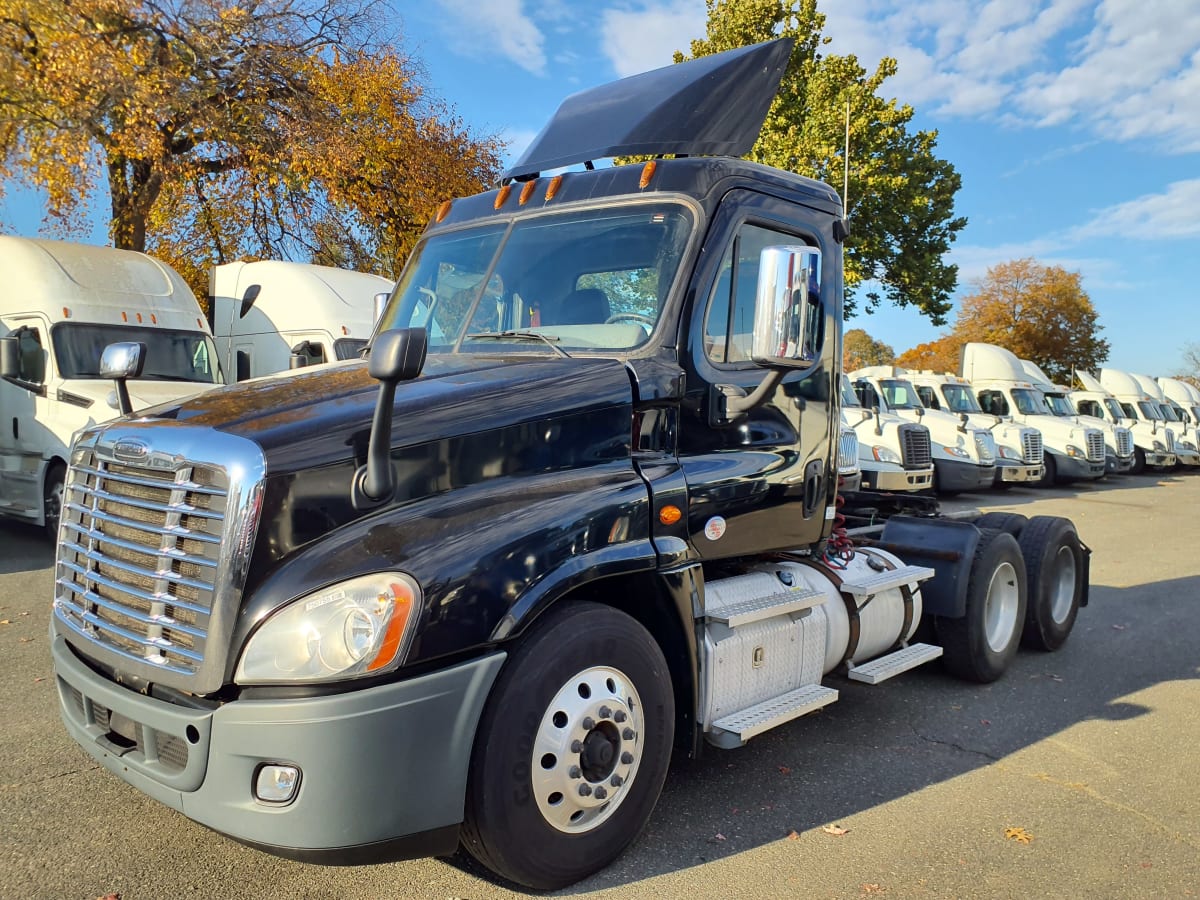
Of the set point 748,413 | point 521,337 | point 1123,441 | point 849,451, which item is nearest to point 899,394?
point 1123,441

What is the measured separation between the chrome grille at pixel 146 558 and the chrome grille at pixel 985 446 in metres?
17.2

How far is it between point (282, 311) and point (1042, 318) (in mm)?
43993

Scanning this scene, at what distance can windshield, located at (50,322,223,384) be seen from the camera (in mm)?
10500

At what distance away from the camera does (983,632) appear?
Result: 5797mm

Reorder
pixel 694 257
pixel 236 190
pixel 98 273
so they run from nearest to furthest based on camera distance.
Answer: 1. pixel 694 257
2. pixel 98 273
3. pixel 236 190

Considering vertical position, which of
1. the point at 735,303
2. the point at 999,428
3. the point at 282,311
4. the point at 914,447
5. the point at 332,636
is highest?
the point at 282,311

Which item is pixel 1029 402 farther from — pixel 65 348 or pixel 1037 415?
pixel 65 348

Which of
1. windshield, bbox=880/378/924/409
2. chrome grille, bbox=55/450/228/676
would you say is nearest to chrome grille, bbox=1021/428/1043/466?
windshield, bbox=880/378/924/409

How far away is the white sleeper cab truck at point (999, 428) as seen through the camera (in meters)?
19.6

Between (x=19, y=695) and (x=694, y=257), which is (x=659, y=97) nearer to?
(x=694, y=257)

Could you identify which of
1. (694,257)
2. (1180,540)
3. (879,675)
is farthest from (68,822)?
(1180,540)

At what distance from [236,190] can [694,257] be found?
57.7 ft

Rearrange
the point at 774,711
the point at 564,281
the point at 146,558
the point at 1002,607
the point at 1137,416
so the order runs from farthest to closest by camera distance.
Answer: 1. the point at 1137,416
2. the point at 1002,607
3. the point at 564,281
4. the point at 774,711
5. the point at 146,558

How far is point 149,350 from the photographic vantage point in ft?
36.6
